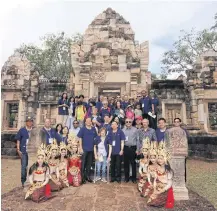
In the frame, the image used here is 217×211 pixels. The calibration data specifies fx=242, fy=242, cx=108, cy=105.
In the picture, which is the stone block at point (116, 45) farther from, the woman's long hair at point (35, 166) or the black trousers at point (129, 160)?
the woman's long hair at point (35, 166)

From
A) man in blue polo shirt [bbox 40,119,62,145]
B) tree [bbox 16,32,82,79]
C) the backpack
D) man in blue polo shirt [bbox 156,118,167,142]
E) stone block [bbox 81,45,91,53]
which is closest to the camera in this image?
man in blue polo shirt [bbox 156,118,167,142]

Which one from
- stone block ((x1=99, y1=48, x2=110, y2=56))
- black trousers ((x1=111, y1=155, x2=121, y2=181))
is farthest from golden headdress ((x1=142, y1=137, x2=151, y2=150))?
stone block ((x1=99, y1=48, x2=110, y2=56))

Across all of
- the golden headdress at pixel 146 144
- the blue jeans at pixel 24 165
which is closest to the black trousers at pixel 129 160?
the golden headdress at pixel 146 144

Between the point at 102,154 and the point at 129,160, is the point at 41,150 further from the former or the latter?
the point at 129,160

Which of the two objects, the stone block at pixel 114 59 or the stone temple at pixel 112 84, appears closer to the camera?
the stone temple at pixel 112 84

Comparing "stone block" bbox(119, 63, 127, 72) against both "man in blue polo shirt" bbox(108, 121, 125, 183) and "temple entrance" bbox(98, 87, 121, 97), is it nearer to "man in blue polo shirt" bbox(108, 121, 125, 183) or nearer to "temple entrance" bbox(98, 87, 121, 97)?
"temple entrance" bbox(98, 87, 121, 97)

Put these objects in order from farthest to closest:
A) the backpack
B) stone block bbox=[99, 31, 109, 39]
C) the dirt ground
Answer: stone block bbox=[99, 31, 109, 39] < the backpack < the dirt ground

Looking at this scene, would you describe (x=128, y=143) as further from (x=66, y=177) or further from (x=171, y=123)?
(x=171, y=123)

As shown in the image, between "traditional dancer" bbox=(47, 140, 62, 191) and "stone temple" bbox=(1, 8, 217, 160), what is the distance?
5190mm

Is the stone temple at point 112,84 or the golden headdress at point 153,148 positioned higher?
the stone temple at point 112,84

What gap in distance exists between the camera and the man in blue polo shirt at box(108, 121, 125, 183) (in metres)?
6.00

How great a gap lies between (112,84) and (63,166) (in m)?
6.18

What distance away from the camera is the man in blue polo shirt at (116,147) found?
19.7 ft

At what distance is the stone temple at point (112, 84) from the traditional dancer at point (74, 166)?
5.04 m
